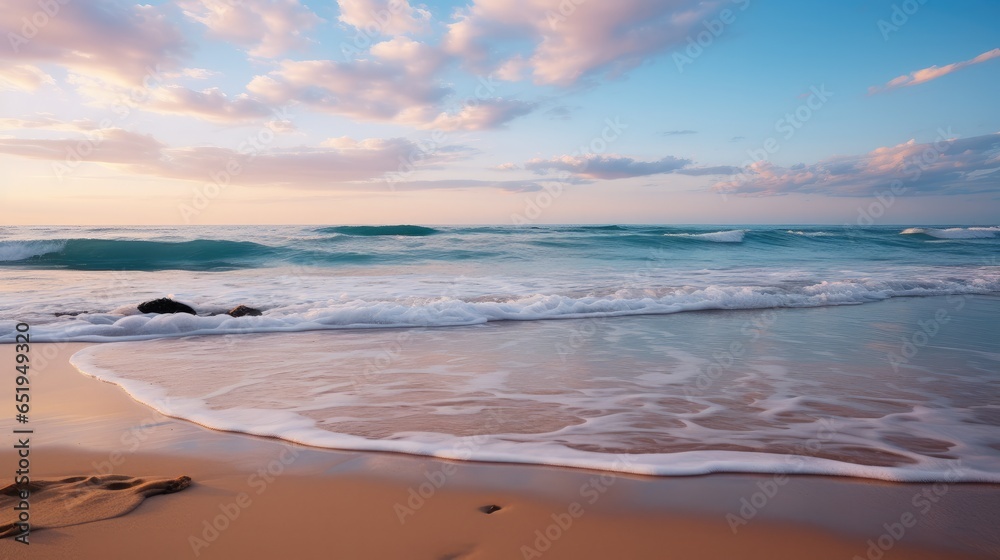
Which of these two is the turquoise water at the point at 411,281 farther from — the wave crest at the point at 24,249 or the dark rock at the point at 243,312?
the dark rock at the point at 243,312

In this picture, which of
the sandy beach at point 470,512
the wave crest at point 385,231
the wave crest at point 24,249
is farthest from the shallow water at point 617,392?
the wave crest at point 385,231

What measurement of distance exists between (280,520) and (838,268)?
20231 millimetres

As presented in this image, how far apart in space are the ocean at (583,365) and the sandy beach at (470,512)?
0.73 ft

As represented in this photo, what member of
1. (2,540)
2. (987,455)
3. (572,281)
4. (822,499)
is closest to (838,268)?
(572,281)

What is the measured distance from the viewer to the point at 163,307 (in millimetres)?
8609

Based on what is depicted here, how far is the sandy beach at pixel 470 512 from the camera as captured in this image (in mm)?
2375

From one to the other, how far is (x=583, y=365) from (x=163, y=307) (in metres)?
6.94

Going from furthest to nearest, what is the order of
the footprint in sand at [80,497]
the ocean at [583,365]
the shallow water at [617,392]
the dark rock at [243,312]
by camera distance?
1. the dark rock at [243,312]
2. the ocean at [583,365]
3. the shallow water at [617,392]
4. the footprint in sand at [80,497]

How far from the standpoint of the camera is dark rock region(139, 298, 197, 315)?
8.54 meters

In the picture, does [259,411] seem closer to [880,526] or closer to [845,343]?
[880,526]

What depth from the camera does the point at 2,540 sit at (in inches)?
92.8

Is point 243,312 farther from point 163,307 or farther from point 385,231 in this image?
point 385,231

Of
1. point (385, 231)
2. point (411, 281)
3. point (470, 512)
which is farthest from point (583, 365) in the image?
point (385, 231)

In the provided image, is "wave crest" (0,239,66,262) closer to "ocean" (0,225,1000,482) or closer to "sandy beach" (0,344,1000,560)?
"ocean" (0,225,1000,482)
